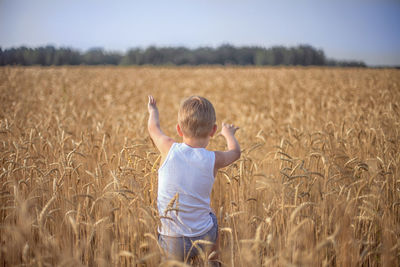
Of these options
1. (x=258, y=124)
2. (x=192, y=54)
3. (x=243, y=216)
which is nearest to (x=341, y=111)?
(x=258, y=124)

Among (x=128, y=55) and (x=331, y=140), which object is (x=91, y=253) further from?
(x=128, y=55)

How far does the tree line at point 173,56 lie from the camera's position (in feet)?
15.0

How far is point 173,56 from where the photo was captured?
123ft

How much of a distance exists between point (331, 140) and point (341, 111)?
3111 millimetres

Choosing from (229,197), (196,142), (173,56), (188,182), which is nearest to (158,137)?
(196,142)

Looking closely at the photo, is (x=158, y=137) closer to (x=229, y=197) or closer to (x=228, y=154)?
(x=228, y=154)

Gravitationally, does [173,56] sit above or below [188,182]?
above

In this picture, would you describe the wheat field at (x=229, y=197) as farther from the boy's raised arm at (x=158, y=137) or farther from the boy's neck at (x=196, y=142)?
the boy's neck at (x=196, y=142)

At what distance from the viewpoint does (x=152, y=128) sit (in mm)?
2150

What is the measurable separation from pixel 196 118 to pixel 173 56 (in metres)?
37.5

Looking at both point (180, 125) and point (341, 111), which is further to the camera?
point (341, 111)

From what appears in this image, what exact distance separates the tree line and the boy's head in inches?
137

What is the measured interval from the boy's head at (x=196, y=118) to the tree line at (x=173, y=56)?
3.47 m

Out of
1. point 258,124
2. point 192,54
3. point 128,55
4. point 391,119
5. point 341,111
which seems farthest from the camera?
point 128,55
